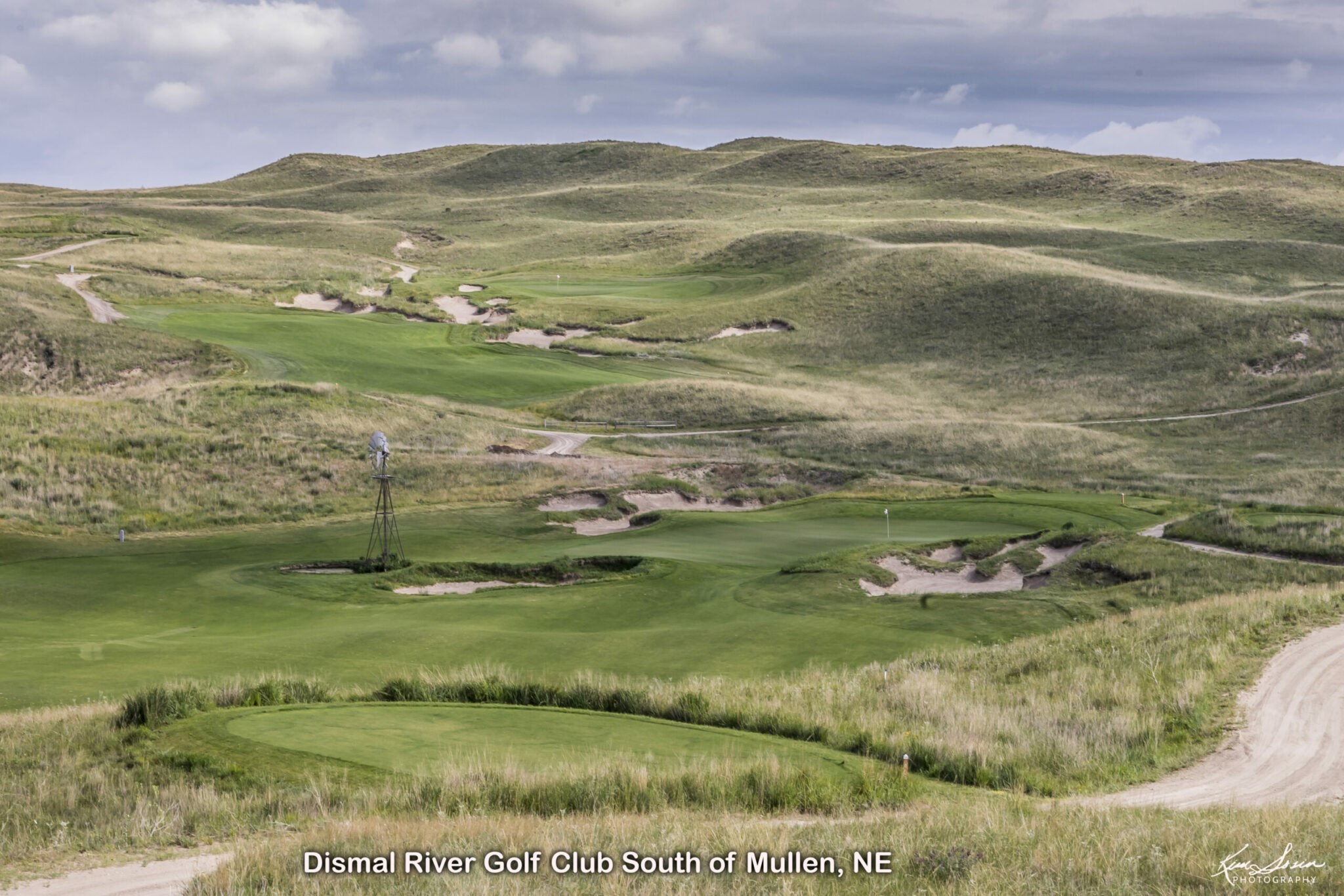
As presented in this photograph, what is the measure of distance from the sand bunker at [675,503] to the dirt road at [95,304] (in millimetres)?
31294

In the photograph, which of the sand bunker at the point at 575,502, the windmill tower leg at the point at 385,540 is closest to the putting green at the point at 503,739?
the windmill tower leg at the point at 385,540

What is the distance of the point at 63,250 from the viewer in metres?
73.6

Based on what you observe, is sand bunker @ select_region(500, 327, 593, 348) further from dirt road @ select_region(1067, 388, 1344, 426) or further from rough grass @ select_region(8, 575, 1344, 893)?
rough grass @ select_region(8, 575, 1344, 893)

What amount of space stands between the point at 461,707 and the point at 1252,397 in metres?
48.5

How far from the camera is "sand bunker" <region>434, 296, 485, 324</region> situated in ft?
214

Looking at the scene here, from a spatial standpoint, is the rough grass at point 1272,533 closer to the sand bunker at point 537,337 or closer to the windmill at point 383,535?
the windmill at point 383,535

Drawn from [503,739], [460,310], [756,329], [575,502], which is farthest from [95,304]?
[503,739]

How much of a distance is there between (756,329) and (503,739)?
58.1m

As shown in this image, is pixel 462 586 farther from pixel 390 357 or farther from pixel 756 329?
pixel 756 329

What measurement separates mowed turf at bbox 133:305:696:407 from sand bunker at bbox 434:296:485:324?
3.80 meters

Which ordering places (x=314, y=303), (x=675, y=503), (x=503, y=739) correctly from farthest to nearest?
(x=314, y=303) → (x=675, y=503) → (x=503, y=739)

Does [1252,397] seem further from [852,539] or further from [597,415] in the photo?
[852,539]

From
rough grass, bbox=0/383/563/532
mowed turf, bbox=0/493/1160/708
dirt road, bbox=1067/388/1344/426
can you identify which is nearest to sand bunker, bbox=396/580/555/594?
mowed turf, bbox=0/493/1160/708

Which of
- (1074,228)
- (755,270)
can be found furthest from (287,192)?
(1074,228)
